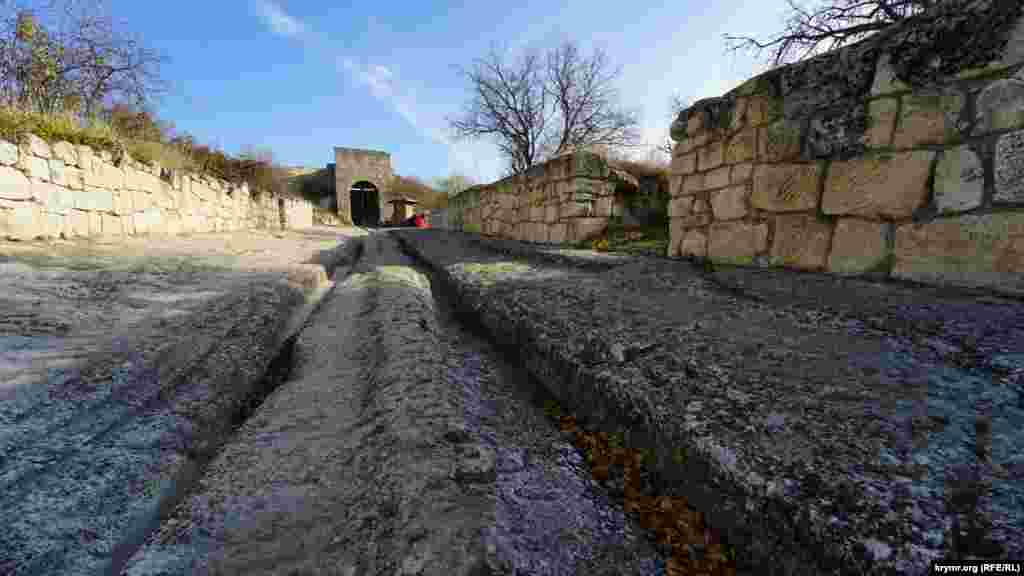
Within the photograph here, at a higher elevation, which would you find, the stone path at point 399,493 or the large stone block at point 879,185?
the large stone block at point 879,185

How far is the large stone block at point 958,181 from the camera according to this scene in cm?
153

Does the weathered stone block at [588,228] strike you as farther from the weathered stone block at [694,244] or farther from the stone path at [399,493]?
the stone path at [399,493]

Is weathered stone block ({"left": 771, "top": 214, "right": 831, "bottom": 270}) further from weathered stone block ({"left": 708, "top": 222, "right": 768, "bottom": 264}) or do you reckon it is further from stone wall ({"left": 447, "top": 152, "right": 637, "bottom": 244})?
stone wall ({"left": 447, "top": 152, "right": 637, "bottom": 244})

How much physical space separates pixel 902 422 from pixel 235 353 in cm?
232

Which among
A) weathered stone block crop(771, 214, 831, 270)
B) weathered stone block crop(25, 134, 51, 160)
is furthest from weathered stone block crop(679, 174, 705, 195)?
→ weathered stone block crop(25, 134, 51, 160)

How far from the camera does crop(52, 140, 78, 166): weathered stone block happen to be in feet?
12.1

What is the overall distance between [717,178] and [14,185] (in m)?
5.66

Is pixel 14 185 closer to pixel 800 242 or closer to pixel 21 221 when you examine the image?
pixel 21 221

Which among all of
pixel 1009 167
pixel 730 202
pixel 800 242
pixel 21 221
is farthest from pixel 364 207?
pixel 1009 167

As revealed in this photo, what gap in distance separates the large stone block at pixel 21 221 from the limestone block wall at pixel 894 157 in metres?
5.68

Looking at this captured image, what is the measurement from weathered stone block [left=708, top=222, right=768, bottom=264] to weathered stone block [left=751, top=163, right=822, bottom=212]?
151mm

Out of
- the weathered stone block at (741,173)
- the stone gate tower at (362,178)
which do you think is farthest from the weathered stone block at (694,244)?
the stone gate tower at (362,178)

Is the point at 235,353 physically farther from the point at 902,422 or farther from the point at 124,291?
the point at 902,422

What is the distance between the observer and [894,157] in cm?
179
